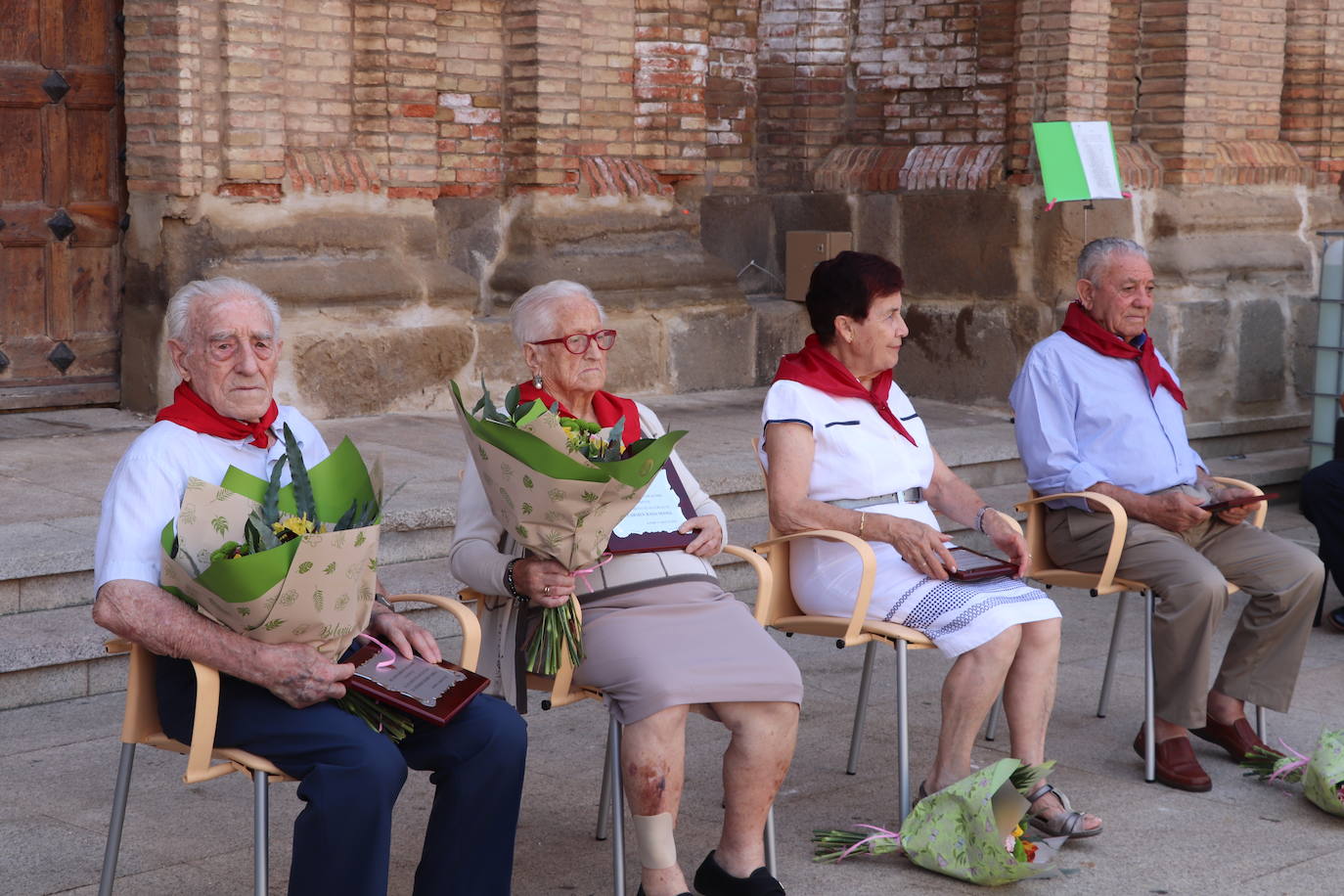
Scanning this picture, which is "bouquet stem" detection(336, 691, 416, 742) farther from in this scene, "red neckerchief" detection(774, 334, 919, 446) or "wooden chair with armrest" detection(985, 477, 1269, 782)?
"wooden chair with armrest" detection(985, 477, 1269, 782)

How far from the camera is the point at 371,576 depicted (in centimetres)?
321

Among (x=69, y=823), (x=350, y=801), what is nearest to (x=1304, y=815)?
(x=350, y=801)

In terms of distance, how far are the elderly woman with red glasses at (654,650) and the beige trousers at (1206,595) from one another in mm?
1408

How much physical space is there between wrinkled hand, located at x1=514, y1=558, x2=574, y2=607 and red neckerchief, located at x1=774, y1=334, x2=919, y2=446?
1083mm

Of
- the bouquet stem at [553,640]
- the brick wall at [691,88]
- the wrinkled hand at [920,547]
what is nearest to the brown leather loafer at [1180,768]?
the wrinkled hand at [920,547]

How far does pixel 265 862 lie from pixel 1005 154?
7.26 metres

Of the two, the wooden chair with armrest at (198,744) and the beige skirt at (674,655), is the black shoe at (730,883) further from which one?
the wooden chair with armrest at (198,744)

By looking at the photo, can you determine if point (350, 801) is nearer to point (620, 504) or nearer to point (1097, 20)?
point (620, 504)

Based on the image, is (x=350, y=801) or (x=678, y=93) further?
(x=678, y=93)

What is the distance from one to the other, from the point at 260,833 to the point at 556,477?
857 mm

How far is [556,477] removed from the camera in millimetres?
3336

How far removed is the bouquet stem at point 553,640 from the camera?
365cm

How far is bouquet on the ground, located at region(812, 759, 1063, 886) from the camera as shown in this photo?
376 cm

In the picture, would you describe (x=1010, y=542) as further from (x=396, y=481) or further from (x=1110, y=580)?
(x=396, y=481)
